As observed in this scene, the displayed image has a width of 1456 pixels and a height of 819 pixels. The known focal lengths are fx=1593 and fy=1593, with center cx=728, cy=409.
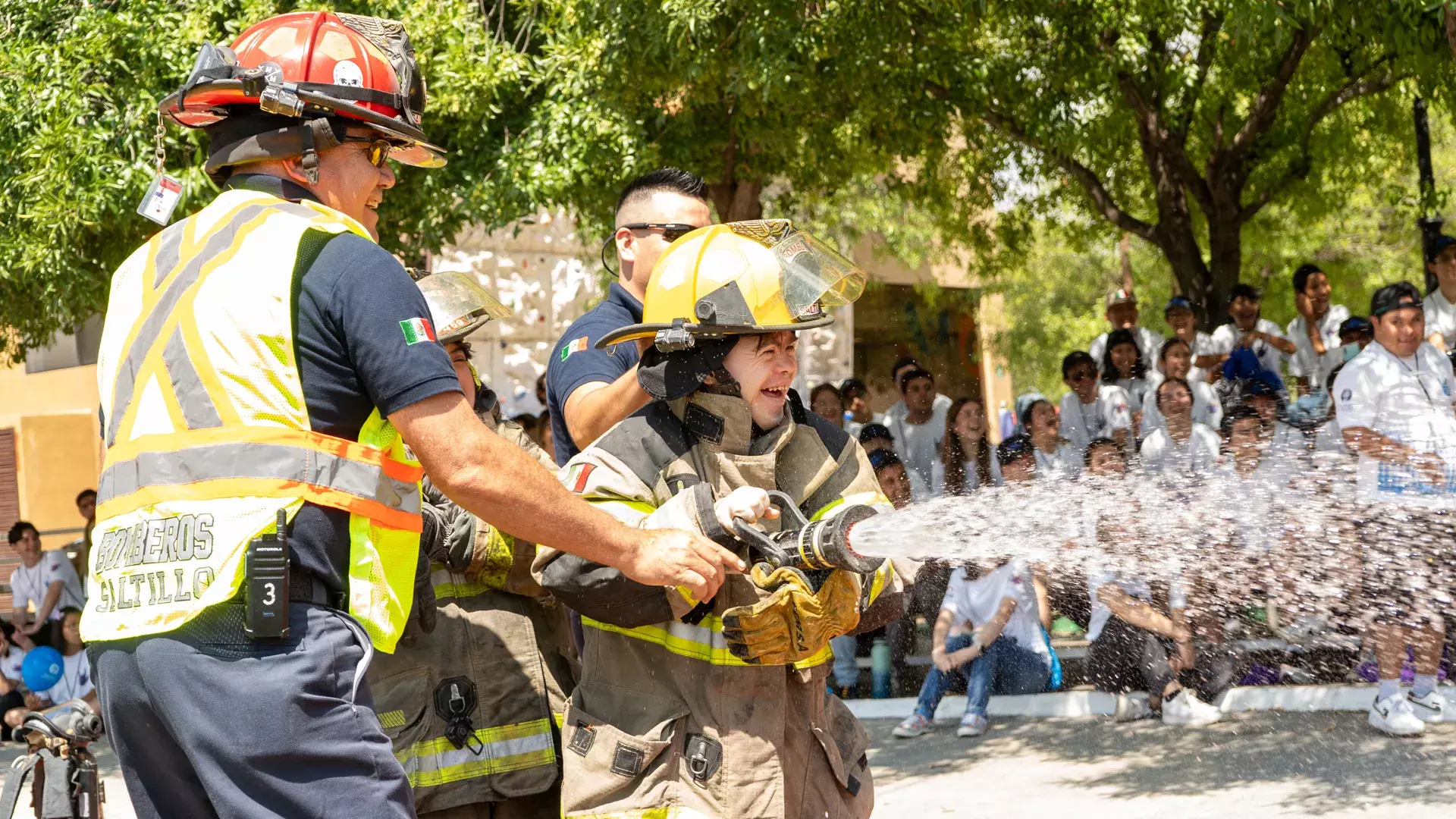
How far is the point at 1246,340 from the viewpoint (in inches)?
414

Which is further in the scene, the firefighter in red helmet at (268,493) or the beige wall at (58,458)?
the beige wall at (58,458)

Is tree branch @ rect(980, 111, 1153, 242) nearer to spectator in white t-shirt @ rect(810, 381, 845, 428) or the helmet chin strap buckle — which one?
spectator in white t-shirt @ rect(810, 381, 845, 428)

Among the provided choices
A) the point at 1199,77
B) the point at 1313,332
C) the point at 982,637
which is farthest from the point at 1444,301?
the point at 982,637

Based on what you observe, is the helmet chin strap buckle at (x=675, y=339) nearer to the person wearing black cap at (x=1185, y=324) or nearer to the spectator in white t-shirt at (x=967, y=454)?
the spectator in white t-shirt at (x=967, y=454)

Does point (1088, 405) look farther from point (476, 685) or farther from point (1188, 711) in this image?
point (476, 685)

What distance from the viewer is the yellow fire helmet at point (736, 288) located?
3402 millimetres

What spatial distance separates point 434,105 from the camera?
8961 millimetres

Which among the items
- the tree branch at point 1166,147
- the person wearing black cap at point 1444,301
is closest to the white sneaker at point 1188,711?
the person wearing black cap at point 1444,301

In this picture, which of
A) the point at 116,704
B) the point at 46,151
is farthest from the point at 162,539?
the point at 46,151

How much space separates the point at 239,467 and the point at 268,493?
64 mm

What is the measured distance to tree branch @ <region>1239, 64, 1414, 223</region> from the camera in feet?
37.7

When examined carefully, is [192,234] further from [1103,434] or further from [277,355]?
[1103,434]

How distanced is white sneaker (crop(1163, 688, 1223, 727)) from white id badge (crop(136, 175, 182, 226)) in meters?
6.33

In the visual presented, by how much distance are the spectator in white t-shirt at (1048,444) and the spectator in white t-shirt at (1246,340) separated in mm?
1421
